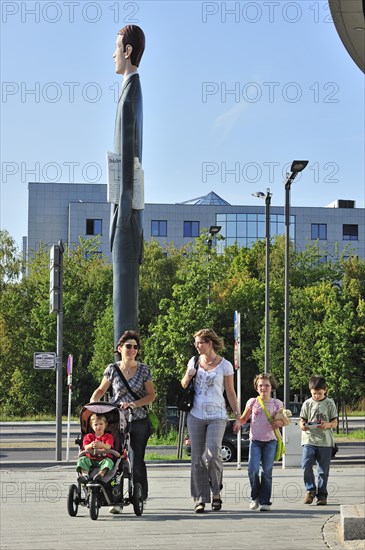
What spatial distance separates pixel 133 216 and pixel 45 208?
7974 cm

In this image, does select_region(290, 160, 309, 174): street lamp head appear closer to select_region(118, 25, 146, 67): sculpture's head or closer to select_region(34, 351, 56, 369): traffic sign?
select_region(34, 351, 56, 369): traffic sign

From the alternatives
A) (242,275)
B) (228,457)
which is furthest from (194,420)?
(242,275)

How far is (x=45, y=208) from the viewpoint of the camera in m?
99.1

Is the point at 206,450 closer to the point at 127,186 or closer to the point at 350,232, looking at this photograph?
the point at 127,186

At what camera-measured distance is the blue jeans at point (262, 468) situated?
12680mm

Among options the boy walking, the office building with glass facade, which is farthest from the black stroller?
the office building with glass facade

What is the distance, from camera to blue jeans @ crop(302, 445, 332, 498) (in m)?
13.2

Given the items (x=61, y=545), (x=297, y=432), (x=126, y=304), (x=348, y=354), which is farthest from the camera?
(x=348, y=354)

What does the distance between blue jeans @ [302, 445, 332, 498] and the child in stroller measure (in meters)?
3.19

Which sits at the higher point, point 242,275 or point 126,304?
point 242,275

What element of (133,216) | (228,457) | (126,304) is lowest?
(228,457)

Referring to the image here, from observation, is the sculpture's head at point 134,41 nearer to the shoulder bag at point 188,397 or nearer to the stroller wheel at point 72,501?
the shoulder bag at point 188,397

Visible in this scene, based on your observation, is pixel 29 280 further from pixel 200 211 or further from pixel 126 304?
pixel 126 304

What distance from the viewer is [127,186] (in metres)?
20.1
